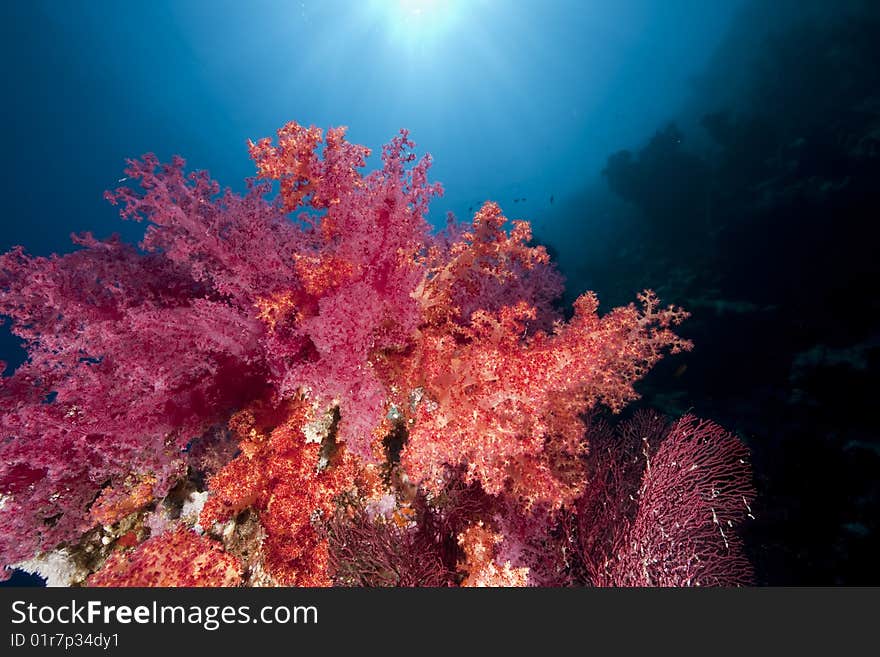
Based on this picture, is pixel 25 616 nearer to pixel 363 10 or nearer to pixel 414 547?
pixel 414 547

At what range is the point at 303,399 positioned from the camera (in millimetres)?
3486

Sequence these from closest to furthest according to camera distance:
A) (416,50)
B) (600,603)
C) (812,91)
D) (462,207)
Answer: (600,603)
(812,91)
(416,50)
(462,207)

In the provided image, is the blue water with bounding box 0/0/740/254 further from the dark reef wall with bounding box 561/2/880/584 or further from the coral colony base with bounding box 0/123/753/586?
the coral colony base with bounding box 0/123/753/586

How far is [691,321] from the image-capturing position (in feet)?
44.6

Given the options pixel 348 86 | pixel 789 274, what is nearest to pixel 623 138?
pixel 789 274

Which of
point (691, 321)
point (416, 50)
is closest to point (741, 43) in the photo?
point (691, 321)

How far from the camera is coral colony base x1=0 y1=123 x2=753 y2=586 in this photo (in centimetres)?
283

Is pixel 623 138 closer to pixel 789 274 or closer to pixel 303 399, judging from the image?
pixel 789 274

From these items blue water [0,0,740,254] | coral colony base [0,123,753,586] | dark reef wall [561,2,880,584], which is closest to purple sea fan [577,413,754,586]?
coral colony base [0,123,753,586]

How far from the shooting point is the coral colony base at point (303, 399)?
2.83 metres

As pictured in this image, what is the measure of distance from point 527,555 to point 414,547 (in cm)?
119

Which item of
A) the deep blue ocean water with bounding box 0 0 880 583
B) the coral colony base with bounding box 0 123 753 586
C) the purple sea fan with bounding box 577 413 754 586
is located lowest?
the purple sea fan with bounding box 577 413 754 586

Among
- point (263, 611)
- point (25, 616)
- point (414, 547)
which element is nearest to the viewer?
point (25, 616)

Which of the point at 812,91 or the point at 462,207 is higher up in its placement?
the point at 462,207
